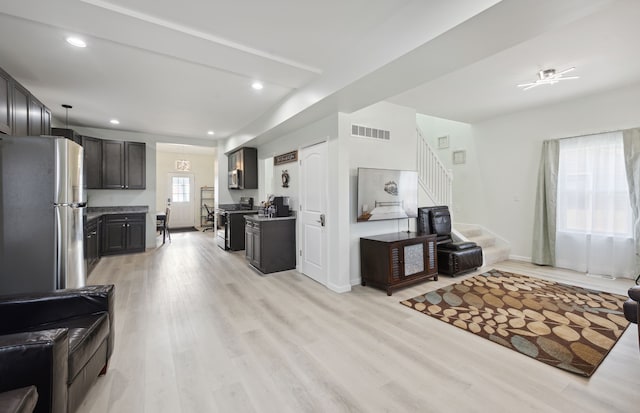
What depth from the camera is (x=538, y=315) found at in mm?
2895

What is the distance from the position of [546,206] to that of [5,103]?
7.60 meters

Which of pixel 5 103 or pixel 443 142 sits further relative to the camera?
pixel 443 142

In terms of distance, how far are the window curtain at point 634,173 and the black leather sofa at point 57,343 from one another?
21.1 feet

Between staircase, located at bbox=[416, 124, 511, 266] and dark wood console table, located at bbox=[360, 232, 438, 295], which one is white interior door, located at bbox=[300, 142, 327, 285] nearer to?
dark wood console table, located at bbox=[360, 232, 438, 295]

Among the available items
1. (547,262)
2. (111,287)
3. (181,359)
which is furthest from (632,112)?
(111,287)

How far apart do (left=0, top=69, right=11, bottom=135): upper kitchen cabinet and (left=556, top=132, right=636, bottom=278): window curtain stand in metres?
7.56

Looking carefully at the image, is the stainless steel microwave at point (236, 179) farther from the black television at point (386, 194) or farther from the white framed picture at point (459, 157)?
the white framed picture at point (459, 157)

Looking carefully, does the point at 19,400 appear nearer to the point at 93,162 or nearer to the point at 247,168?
the point at 247,168

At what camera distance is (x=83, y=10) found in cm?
211

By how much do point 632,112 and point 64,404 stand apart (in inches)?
271

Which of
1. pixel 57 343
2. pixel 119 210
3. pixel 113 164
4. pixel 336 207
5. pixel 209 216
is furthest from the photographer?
pixel 209 216

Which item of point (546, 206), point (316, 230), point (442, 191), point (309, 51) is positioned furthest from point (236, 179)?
point (546, 206)

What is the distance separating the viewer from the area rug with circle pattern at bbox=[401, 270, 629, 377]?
2.25 metres

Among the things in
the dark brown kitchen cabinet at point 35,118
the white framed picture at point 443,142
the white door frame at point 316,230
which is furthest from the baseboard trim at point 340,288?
the white framed picture at point 443,142
